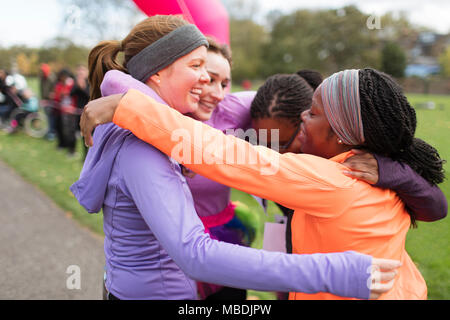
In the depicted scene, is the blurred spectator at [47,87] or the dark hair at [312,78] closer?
the dark hair at [312,78]

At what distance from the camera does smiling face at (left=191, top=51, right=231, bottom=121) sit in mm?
2023

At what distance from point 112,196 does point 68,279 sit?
242cm

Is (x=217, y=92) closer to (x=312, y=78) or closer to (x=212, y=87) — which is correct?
(x=212, y=87)

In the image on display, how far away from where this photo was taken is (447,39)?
47375mm

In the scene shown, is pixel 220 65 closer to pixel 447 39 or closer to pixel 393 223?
pixel 393 223

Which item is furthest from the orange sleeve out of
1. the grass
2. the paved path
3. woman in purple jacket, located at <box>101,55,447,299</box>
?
the paved path

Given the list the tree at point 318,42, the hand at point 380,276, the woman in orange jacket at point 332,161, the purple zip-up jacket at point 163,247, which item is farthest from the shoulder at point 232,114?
the tree at point 318,42

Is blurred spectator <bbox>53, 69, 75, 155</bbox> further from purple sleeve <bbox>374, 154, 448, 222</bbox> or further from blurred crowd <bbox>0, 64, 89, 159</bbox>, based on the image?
purple sleeve <bbox>374, 154, 448, 222</bbox>

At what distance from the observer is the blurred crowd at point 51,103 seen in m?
8.13

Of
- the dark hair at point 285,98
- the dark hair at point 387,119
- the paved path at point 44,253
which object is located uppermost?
the dark hair at point 387,119

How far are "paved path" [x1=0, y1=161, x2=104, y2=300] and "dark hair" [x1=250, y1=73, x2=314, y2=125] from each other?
2.09m

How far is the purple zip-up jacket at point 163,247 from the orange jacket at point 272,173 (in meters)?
0.10

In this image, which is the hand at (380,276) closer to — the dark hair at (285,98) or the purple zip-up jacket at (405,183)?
the purple zip-up jacket at (405,183)
